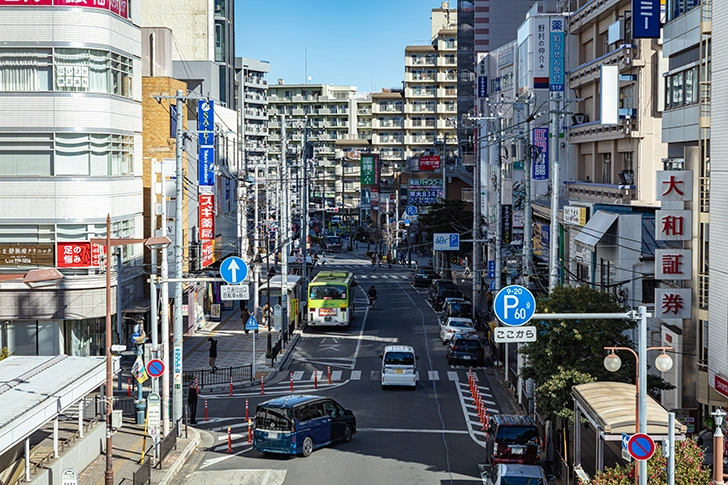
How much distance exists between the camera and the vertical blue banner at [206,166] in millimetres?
51844

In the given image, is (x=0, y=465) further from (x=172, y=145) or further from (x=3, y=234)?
(x=172, y=145)

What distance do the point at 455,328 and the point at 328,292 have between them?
30.0ft

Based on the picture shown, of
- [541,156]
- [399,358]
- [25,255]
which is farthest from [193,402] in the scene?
[541,156]

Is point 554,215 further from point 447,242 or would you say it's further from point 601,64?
point 447,242

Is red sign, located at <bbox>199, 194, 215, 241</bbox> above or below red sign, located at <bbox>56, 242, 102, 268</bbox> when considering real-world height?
above

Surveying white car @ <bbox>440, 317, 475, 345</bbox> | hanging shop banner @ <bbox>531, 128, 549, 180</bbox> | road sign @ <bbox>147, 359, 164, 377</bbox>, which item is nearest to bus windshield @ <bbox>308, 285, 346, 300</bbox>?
white car @ <bbox>440, 317, 475, 345</bbox>

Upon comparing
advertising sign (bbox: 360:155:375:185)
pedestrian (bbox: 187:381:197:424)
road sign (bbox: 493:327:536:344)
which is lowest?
pedestrian (bbox: 187:381:197:424)

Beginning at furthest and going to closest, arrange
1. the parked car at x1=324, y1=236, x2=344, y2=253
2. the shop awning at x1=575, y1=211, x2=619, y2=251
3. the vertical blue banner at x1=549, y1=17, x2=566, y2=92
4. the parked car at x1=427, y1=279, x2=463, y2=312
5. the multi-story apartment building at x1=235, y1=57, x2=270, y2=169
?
the multi-story apartment building at x1=235, y1=57, x2=270, y2=169 < the parked car at x1=324, y1=236, x2=344, y2=253 < the parked car at x1=427, y1=279, x2=463, y2=312 < the vertical blue banner at x1=549, y1=17, x2=566, y2=92 < the shop awning at x1=575, y1=211, x2=619, y2=251

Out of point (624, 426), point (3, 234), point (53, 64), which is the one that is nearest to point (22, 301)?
point (3, 234)

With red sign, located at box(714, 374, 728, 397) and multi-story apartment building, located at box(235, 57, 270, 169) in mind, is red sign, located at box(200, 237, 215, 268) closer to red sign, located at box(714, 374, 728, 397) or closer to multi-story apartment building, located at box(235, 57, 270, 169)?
red sign, located at box(714, 374, 728, 397)

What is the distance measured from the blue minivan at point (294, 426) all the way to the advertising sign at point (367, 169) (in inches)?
4023

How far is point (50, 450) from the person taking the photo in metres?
24.9

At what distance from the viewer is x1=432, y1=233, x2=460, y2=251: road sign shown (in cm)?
6844

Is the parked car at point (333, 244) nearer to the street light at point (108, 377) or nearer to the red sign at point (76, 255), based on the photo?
the red sign at point (76, 255)
